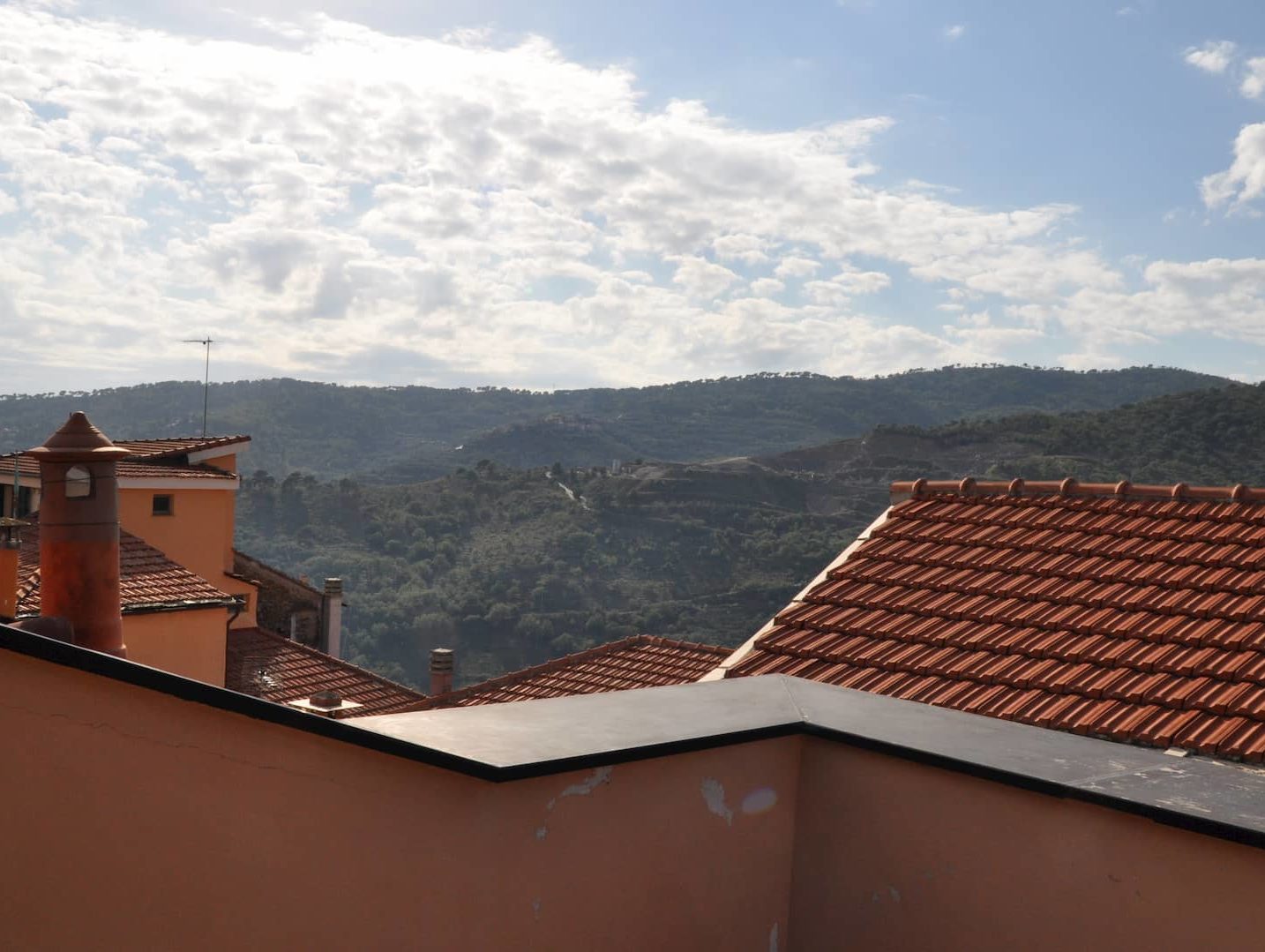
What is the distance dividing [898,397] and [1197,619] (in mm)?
70559

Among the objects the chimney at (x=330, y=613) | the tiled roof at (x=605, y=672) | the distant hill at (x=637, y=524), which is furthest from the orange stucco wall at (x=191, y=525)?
the distant hill at (x=637, y=524)

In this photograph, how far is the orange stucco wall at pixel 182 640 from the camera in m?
13.5

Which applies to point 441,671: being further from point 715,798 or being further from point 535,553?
point 535,553

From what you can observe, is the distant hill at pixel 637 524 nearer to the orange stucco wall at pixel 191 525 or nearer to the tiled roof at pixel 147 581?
the orange stucco wall at pixel 191 525

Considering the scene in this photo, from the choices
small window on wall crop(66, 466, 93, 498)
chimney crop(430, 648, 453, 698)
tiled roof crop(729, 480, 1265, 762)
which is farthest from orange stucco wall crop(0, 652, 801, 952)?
chimney crop(430, 648, 453, 698)

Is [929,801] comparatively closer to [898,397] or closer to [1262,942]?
[1262,942]

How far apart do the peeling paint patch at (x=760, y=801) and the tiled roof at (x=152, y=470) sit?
1714cm

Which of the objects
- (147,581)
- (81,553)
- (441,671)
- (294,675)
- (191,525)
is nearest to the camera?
(81,553)

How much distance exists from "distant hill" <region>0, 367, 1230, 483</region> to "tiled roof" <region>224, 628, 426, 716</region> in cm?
3629

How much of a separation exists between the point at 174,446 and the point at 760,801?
21.6 m

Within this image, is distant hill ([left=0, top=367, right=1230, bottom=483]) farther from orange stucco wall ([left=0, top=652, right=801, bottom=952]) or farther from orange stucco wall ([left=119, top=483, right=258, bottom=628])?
orange stucco wall ([left=0, top=652, right=801, bottom=952])

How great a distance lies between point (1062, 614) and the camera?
6.25m

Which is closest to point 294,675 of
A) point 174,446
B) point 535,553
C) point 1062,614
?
point 174,446

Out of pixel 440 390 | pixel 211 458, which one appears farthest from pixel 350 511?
pixel 440 390
